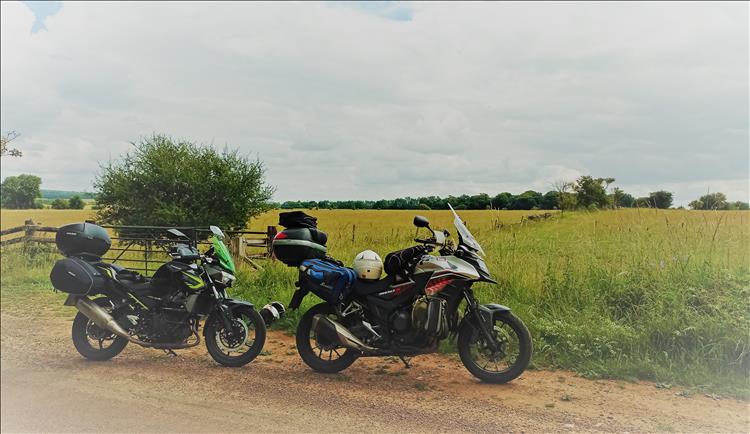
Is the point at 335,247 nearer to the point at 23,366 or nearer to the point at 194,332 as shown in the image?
the point at 194,332

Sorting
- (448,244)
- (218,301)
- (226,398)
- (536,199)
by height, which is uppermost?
(536,199)

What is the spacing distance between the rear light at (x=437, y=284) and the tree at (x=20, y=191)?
116 inches

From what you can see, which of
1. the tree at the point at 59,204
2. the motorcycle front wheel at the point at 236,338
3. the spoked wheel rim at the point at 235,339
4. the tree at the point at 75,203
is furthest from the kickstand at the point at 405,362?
the tree at the point at 75,203

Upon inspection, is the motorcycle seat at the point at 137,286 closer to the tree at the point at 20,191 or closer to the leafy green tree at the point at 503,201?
the tree at the point at 20,191

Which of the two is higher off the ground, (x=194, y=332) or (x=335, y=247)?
(x=335, y=247)

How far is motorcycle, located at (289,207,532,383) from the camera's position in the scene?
4012 mm

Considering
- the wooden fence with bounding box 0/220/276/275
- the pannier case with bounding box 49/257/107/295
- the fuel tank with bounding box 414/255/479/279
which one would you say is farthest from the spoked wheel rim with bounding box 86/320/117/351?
the fuel tank with bounding box 414/255/479/279

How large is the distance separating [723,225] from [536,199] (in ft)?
9.04

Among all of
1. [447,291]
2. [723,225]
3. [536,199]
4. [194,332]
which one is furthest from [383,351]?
[723,225]

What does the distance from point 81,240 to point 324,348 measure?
2236 millimetres

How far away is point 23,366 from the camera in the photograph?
361cm

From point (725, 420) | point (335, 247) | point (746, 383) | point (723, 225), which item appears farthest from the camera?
point (723, 225)

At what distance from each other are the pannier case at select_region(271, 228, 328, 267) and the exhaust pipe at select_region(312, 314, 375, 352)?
1.84ft

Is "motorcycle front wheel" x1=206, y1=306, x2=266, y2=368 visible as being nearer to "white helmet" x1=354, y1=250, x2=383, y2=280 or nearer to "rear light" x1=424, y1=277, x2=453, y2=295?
"white helmet" x1=354, y1=250, x2=383, y2=280
